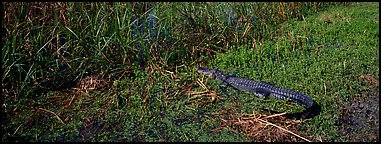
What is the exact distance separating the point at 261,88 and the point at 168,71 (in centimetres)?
97

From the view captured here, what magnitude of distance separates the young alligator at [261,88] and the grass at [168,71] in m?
0.08

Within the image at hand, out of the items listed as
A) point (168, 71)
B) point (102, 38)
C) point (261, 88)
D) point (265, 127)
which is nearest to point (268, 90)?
point (261, 88)

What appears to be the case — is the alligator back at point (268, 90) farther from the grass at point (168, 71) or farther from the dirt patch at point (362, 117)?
the dirt patch at point (362, 117)

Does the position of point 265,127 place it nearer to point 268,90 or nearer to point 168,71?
point 268,90

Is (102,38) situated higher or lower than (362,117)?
higher

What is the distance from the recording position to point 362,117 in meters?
3.31

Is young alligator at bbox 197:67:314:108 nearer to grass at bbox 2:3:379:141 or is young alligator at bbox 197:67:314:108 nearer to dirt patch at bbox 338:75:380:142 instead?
grass at bbox 2:3:379:141

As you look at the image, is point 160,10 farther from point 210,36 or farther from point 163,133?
point 163,133

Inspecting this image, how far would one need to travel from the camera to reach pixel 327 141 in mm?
3031

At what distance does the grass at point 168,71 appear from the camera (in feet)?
10.7

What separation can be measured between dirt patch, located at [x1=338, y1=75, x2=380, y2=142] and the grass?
0.19 ft

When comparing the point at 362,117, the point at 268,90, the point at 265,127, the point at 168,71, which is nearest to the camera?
the point at 265,127

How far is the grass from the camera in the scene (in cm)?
328

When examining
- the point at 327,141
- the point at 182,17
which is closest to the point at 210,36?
the point at 182,17
